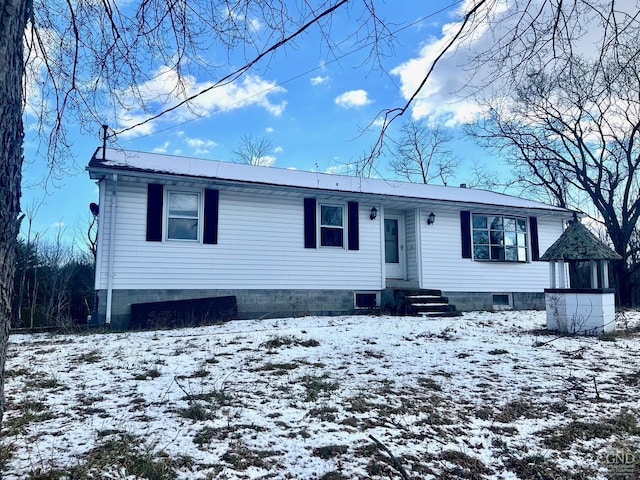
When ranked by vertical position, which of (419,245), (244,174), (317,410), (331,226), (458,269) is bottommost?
(317,410)

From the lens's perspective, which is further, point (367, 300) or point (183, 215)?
point (367, 300)

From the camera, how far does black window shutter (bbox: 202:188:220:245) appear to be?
10133mm

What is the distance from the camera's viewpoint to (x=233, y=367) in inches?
209

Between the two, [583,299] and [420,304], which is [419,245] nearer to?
[420,304]

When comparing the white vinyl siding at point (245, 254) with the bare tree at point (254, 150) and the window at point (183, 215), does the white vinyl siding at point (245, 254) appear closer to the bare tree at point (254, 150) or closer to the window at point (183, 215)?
the window at point (183, 215)

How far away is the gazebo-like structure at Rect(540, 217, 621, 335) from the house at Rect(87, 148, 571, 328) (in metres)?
3.86

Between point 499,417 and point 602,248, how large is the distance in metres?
6.80

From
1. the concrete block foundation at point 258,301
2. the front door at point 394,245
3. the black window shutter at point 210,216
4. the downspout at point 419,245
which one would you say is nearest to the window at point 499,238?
the downspout at point 419,245

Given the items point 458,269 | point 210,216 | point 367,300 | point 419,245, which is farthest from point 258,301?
point 458,269

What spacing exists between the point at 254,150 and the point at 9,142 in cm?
2408

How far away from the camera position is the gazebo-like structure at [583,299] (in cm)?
838

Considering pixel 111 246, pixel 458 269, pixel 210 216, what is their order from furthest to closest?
pixel 458 269
pixel 210 216
pixel 111 246

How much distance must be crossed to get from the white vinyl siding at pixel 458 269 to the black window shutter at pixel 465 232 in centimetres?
12

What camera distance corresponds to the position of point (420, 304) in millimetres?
11141
